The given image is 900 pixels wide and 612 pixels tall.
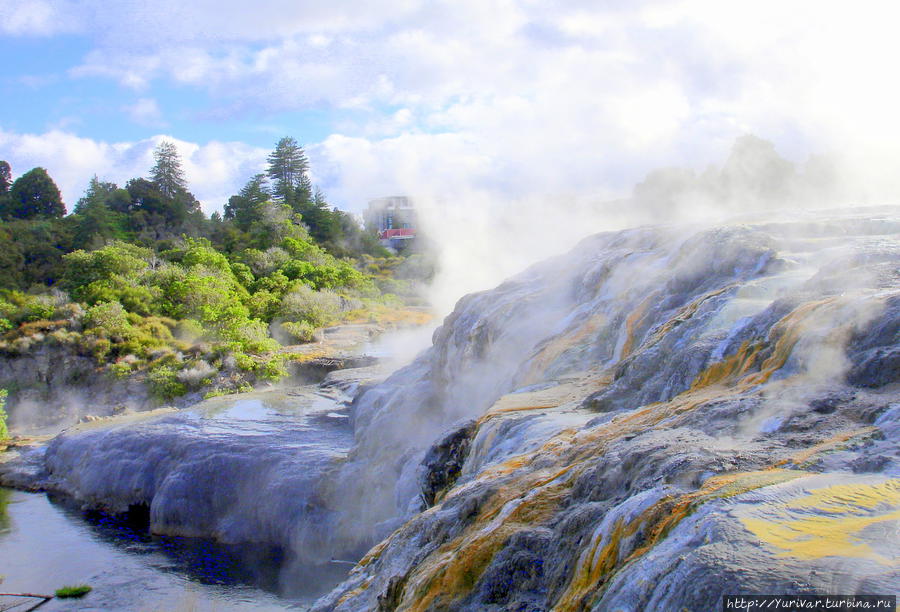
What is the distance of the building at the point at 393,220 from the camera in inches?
2424

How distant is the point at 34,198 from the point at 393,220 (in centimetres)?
2709

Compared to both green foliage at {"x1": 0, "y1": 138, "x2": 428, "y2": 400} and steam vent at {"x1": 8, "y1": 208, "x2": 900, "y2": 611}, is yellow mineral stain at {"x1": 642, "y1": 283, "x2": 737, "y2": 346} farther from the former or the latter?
green foliage at {"x1": 0, "y1": 138, "x2": 428, "y2": 400}

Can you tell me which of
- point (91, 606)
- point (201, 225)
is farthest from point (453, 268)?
point (91, 606)

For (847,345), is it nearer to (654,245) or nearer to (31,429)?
(654,245)

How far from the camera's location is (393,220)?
66.4 meters

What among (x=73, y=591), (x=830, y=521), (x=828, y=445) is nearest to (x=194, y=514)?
(x=73, y=591)

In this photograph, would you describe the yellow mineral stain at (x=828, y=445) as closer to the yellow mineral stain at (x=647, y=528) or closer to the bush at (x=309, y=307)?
the yellow mineral stain at (x=647, y=528)

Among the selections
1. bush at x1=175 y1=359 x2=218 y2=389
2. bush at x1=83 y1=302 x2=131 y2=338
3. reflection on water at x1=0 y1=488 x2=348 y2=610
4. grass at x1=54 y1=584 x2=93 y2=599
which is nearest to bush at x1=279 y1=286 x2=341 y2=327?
bush at x1=83 y1=302 x2=131 y2=338

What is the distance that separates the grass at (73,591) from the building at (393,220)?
48243 millimetres

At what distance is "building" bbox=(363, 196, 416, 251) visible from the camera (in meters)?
61.6

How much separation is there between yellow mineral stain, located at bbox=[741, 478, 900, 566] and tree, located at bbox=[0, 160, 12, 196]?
58.7 meters

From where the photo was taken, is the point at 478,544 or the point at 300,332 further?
the point at 300,332

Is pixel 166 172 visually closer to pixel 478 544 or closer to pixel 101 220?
pixel 101 220

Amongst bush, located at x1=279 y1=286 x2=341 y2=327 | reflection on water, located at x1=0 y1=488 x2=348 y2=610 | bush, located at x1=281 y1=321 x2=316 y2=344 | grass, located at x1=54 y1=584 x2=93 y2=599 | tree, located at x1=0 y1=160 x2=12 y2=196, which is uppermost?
tree, located at x1=0 y1=160 x2=12 y2=196
